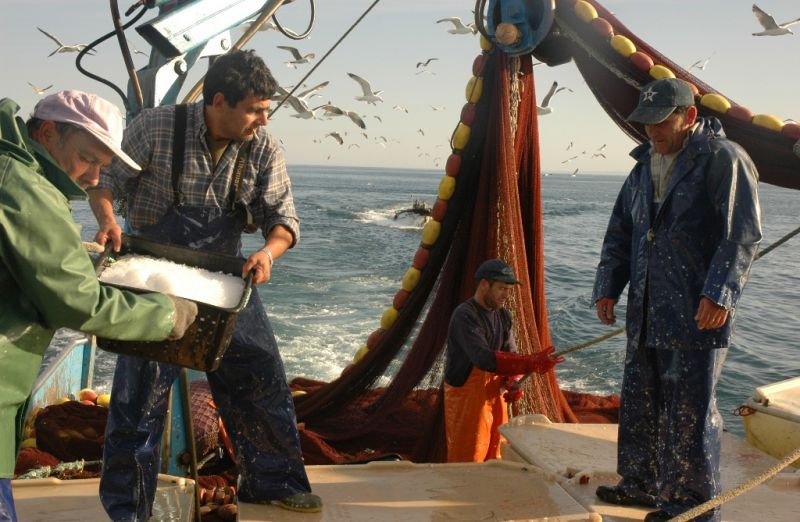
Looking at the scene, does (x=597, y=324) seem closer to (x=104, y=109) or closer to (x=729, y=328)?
(x=729, y=328)

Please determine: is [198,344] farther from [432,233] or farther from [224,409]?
[432,233]

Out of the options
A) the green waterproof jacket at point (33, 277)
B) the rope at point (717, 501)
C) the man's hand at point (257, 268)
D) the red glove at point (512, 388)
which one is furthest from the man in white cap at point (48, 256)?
the red glove at point (512, 388)

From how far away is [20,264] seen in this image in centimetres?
191

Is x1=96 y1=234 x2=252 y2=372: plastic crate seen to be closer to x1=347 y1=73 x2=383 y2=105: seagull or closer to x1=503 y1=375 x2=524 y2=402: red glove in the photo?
x1=503 y1=375 x2=524 y2=402: red glove

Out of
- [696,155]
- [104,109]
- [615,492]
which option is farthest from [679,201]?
[104,109]

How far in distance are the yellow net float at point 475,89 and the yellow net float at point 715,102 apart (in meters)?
1.23

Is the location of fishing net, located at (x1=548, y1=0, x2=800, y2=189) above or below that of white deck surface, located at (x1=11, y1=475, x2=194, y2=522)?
above

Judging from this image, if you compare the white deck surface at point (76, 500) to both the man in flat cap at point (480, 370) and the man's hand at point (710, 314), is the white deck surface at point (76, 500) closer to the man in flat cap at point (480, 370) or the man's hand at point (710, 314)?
the man in flat cap at point (480, 370)

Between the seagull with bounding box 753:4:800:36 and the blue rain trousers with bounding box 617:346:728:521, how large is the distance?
29.0ft

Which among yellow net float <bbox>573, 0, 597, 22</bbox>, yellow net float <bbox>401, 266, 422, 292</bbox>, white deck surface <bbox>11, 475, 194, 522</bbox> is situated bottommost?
white deck surface <bbox>11, 475, 194, 522</bbox>

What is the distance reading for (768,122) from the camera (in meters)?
4.19

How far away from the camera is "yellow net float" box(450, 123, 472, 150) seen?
4.89m

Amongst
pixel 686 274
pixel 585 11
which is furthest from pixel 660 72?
pixel 686 274

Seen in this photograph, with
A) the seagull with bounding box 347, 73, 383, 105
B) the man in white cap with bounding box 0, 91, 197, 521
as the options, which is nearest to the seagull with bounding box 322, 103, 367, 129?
the seagull with bounding box 347, 73, 383, 105
